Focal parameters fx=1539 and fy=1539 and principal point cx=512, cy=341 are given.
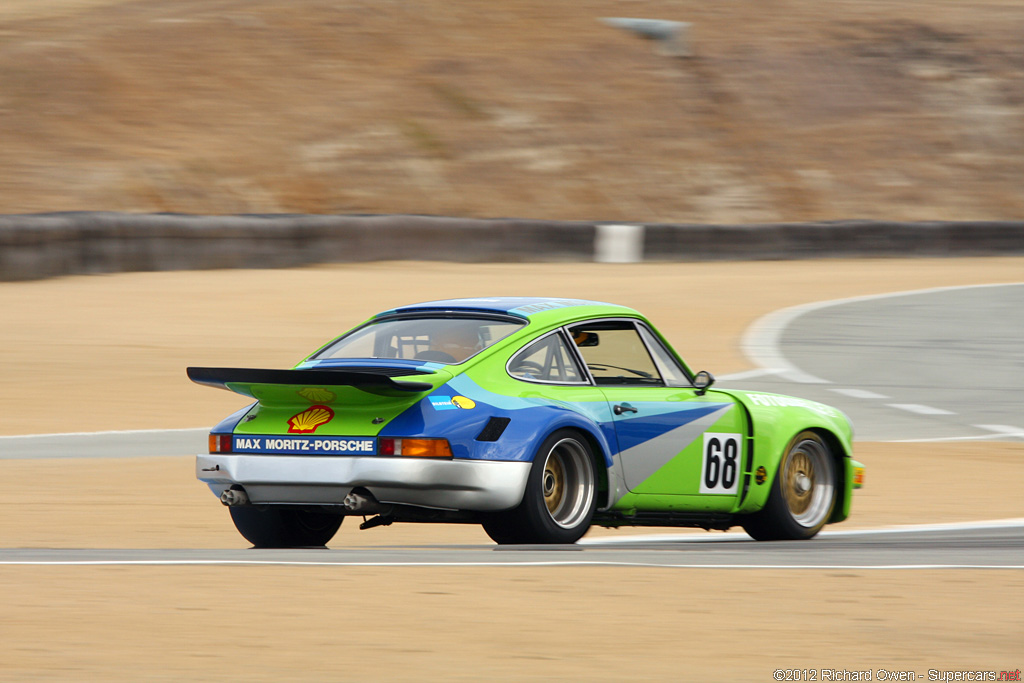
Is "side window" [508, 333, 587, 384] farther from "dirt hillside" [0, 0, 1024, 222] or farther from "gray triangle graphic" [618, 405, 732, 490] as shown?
"dirt hillside" [0, 0, 1024, 222]

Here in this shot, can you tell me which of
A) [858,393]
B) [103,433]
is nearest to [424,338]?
[103,433]

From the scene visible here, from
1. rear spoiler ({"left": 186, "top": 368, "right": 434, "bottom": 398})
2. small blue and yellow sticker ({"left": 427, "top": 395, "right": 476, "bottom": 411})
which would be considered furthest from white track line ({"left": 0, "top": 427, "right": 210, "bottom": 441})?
small blue and yellow sticker ({"left": 427, "top": 395, "right": 476, "bottom": 411})

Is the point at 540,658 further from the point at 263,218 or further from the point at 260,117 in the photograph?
the point at 260,117

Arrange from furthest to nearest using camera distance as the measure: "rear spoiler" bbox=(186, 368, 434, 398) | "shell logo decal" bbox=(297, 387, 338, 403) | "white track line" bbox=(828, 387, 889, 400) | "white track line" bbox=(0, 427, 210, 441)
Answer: "white track line" bbox=(828, 387, 889, 400), "white track line" bbox=(0, 427, 210, 441), "shell logo decal" bbox=(297, 387, 338, 403), "rear spoiler" bbox=(186, 368, 434, 398)

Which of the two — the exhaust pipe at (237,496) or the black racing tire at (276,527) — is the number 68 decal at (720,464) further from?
the exhaust pipe at (237,496)

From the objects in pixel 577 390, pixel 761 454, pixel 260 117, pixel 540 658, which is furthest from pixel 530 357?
pixel 260 117

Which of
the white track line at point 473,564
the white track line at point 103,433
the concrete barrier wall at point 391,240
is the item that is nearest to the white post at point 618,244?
the concrete barrier wall at point 391,240

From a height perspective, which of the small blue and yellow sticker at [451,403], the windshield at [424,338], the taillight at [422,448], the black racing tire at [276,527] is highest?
the windshield at [424,338]

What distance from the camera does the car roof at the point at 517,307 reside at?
7.46 metres

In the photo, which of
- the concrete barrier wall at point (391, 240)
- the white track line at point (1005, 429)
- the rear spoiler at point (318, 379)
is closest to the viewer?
the rear spoiler at point (318, 379)

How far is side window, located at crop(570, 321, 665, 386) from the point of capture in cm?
768

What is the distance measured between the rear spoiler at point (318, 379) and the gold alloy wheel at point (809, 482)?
2504 mm

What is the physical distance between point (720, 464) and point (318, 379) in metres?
2.36

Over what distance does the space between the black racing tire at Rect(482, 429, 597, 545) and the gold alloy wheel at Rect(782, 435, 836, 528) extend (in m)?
1.53
